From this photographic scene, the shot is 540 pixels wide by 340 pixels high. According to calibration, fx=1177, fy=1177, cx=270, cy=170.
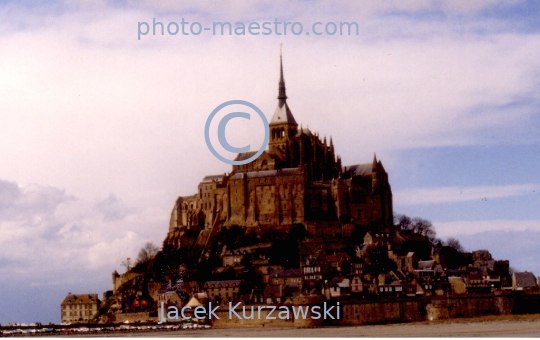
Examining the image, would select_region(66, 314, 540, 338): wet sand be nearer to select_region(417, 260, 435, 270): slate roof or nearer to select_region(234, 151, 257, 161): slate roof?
select_region(417, 260, 435, 270): slate roof

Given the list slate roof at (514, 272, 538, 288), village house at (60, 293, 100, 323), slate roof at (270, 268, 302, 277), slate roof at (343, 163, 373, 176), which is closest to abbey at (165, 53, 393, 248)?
slate roof at (343, 163, 373, 176)

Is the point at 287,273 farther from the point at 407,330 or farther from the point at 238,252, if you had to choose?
the point at 407,330

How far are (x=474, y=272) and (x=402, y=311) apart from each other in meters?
4.74

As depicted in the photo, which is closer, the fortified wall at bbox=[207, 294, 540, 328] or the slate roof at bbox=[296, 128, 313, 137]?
the fortified wall at bbox=[207, 294, 540, 328]

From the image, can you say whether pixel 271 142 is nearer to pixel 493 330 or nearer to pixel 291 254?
pixel 291 254

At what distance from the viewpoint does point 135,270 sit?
1582 inches

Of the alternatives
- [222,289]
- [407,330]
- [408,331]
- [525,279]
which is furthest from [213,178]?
[408,331]

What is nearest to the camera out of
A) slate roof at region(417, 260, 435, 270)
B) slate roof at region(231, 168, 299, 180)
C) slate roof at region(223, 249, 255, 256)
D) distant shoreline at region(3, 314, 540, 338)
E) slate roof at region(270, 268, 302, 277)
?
distant shoreline at region(3, 314, 540, 338)

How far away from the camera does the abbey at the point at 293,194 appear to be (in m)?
40.7

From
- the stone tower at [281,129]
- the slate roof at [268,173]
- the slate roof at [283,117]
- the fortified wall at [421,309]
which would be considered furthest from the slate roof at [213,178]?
the fortified wall at [421,309]

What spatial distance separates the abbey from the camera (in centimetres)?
4066

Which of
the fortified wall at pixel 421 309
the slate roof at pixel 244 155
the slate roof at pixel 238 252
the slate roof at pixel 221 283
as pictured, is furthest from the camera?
the slate roof at pixel 238 252

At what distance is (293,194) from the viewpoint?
41.2 metres

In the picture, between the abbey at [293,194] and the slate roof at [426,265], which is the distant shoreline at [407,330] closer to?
the slate roof at [426,265]
